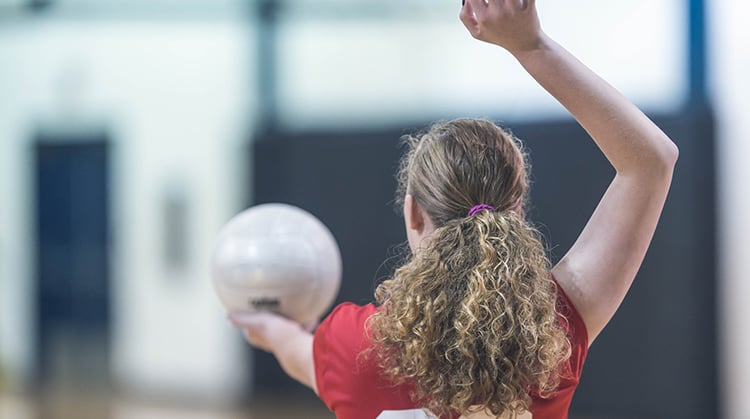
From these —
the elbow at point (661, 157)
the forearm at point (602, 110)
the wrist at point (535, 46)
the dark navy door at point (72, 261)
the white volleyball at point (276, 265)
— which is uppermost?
the wrist at point (535, 46)

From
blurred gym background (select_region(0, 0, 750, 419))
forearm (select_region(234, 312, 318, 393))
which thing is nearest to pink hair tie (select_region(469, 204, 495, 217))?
forearm (select_region(234, 312, 318, 393))

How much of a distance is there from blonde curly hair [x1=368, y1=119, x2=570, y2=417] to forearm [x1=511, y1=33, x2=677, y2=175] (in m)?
0.10

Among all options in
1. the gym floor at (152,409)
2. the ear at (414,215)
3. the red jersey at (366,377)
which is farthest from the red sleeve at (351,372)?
the gym floor at (152,409)

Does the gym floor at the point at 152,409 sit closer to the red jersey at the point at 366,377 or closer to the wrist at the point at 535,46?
the red jersey at the point at 366,377

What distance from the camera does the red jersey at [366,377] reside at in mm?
1096

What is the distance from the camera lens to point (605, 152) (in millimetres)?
1111

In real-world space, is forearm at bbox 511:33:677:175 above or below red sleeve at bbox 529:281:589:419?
above

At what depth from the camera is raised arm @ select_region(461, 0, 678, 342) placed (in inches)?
41.9

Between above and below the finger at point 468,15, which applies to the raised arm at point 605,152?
below

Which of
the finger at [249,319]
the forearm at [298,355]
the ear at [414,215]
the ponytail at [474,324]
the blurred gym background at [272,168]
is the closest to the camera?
the ponytail at [474,324]

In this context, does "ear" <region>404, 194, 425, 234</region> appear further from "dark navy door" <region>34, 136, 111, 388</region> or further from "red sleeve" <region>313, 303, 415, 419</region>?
"dark navy door" <region>34, 136, 111, 388</region>

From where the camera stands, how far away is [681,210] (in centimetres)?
448

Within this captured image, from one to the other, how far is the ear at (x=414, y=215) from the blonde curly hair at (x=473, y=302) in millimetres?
30

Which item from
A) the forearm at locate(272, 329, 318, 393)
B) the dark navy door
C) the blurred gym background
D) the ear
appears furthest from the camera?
the dark navy door
